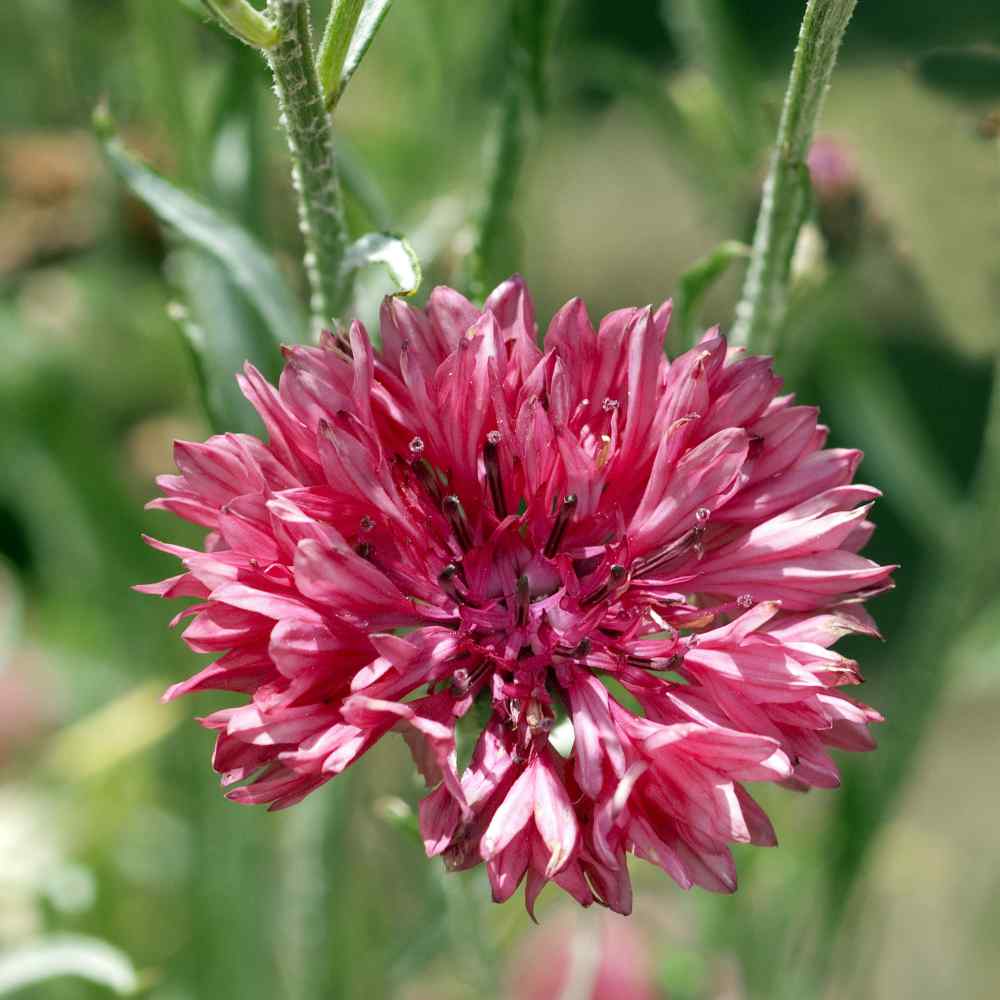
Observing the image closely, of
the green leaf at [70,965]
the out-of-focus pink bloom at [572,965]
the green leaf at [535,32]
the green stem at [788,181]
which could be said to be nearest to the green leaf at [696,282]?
the green stem at [788,181]

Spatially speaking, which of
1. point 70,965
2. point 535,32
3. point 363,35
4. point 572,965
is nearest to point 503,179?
point 535,32

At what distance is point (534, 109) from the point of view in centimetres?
57

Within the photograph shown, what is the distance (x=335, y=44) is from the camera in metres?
0.41

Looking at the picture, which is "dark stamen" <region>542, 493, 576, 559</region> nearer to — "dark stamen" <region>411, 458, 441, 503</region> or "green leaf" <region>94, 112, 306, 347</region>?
"dark stamen" <region>411, 458, 441, 503</region>

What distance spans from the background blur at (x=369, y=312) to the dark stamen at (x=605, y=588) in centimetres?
11

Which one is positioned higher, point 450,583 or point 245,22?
point 245,22

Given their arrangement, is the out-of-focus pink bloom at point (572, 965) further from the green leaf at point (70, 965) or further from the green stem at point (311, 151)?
the green stem at point (311, 151)

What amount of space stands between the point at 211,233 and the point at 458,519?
0.17 meters

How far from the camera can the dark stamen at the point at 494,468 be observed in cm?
42

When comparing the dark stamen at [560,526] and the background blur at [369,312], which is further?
the background blur at [369,312]

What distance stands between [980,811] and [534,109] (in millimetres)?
1342

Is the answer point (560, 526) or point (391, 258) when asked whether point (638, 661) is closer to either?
point (560, 526)

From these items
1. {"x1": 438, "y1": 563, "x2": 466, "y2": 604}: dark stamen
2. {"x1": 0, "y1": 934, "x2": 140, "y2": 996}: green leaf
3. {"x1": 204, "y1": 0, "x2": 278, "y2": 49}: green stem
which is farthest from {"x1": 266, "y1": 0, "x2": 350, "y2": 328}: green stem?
{"x1": 0, "y1": 934, "x2": 140, "y2": 996}: green leaf

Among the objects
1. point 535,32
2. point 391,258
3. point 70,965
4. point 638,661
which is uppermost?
point 535,32
